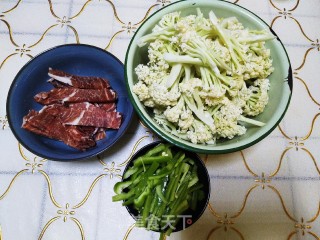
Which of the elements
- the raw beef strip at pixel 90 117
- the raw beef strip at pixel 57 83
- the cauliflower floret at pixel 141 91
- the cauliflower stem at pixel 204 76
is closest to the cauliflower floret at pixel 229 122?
the cauliflower stem at pixel 204 76

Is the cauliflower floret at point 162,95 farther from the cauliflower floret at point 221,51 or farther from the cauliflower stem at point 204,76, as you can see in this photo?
the cauliflower floret at point 221,51

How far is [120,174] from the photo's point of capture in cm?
117

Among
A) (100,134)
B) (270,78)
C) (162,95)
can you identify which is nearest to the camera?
(162,95)

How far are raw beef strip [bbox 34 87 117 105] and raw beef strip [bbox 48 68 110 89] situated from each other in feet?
0.07

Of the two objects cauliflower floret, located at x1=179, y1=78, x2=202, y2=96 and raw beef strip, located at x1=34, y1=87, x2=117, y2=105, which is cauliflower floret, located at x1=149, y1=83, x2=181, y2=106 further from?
raw beef strip, located at x1=34, y1=87, x2=117, y2=105

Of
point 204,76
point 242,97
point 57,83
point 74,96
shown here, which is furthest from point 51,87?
point 242,97

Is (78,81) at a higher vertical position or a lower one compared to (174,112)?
higher

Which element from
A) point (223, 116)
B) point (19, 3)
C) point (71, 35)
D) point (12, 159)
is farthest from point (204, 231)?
point (19, 3)

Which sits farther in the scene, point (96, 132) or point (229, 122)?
point (96, 132)

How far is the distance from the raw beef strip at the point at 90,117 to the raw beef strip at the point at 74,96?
3 centimetres

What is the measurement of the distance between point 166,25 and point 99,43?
1.64 feet

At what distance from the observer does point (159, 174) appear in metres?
1.01

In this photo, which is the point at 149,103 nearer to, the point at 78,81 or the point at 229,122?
the point at 229,122

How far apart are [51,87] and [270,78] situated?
0.88 m
